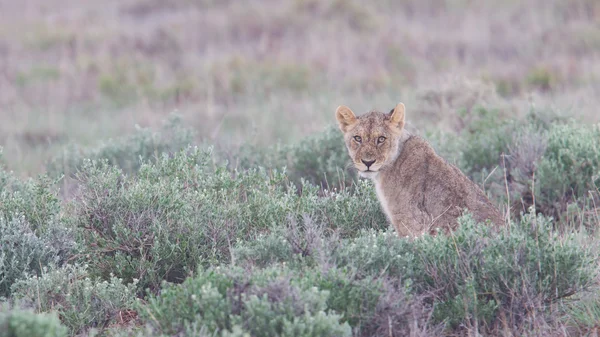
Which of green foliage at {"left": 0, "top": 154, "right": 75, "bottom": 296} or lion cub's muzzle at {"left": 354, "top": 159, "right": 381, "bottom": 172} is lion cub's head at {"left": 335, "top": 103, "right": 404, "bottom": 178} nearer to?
lion cub's muzzle at {"left": 354, "top": 159, "right": 381, "bottom": 172}

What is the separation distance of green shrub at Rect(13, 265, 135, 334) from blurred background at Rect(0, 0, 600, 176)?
17.9 feet

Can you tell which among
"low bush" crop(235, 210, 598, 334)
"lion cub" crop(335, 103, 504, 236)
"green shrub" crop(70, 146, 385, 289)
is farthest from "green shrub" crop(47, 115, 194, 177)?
"low bush" crop(235, 210, 598, 334)

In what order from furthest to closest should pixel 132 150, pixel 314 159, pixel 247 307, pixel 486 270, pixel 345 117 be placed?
pixel 132 150, pixel 314 159, pixel 345 117, pixel 486 270, pixel 247 307

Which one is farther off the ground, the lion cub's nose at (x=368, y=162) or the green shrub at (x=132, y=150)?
the lion cub's nose at (x=368, y=162)

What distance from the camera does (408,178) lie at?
6176 millimetres

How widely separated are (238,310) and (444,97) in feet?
25.1

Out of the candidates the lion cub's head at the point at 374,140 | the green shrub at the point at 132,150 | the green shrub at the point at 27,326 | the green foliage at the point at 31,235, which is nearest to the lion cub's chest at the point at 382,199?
the lion cub's head at the point at 374,140

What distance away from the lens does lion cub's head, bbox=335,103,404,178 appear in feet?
20.3

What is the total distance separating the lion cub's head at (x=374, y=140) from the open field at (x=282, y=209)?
36 cm

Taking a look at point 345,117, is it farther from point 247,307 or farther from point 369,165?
point 247,307

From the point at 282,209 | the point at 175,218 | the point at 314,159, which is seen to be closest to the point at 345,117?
the point at 282,209

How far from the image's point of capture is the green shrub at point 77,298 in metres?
5.09

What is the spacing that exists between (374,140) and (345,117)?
16.7 inches

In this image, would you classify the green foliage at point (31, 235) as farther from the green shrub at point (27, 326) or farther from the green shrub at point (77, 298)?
the green shrub at point (27, 326)
